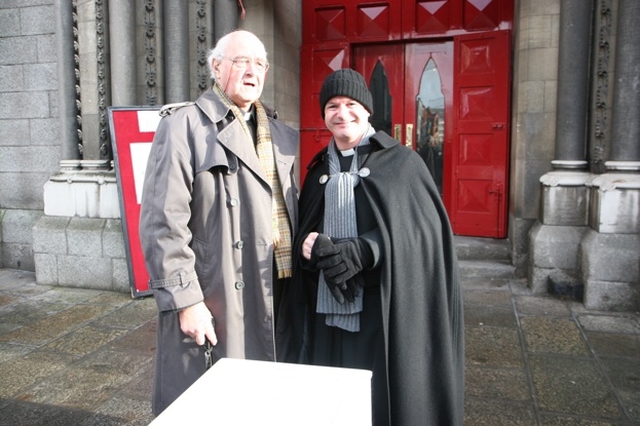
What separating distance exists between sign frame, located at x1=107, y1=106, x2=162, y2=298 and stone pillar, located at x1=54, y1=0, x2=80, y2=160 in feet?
2.81

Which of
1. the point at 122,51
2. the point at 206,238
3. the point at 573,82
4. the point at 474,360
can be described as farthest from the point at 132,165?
the point at 573,82

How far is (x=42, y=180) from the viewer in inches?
252

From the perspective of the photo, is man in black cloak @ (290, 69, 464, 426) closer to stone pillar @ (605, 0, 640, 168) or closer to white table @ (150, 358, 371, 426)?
white table @ (150, 358, 371, 426)

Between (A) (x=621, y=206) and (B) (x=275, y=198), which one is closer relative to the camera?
(B) (x=275, y=198)

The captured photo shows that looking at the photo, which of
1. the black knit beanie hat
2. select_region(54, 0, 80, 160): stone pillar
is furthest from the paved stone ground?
the black knit beanie hat

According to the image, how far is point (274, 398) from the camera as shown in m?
1.36

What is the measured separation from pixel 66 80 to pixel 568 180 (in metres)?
5.09

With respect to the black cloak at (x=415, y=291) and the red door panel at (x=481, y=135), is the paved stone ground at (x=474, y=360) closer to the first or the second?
the black cloak at (x=415, y=291)

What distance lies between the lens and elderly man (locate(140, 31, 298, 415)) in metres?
2.13

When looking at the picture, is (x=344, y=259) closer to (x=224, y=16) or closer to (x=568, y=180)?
(x=568, y=180)

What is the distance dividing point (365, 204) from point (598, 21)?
4.05 metres

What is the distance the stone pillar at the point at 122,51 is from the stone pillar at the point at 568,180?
419cm

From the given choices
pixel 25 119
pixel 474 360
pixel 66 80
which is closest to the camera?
pixel 474 360

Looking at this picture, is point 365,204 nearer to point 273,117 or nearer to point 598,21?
point 273,117
